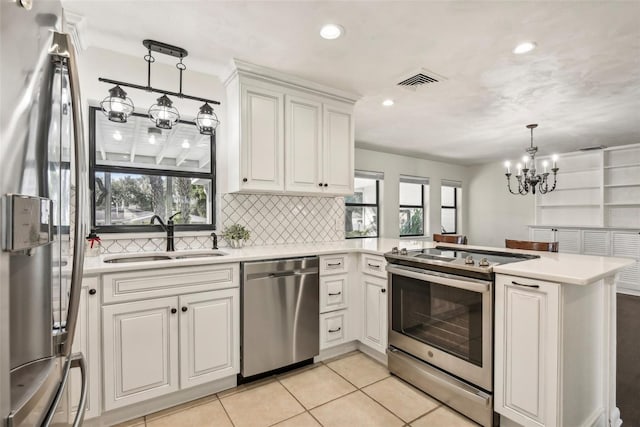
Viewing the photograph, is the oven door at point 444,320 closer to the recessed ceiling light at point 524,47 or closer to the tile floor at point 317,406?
the tile floor at point 317,406

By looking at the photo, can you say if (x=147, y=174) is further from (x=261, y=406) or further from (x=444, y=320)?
(x=444, y=320)

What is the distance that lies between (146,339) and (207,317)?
363 mm

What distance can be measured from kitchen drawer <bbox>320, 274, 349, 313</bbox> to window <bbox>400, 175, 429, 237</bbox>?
142 inches

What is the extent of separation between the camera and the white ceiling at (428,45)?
1810mm

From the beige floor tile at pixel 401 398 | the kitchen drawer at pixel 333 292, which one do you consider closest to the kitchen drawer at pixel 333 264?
the kitchen drawer at pixel 333 292

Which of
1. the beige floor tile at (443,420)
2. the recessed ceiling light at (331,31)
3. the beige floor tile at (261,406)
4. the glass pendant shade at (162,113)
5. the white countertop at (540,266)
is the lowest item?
the beige floor tile at (443,420)

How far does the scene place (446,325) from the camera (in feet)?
6.68

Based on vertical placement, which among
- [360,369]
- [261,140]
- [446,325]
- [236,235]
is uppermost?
[261,140]

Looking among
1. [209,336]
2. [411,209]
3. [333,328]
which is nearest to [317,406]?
[333,328]

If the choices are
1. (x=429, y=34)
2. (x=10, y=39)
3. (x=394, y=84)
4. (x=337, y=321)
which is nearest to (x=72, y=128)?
(x=10, y=39)

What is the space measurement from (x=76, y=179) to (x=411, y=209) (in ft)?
19.4

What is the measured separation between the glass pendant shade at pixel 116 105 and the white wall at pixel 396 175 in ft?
12.4

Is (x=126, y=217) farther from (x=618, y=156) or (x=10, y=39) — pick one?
(x=618, y=156)

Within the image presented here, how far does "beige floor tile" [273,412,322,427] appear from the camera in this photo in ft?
5.98
